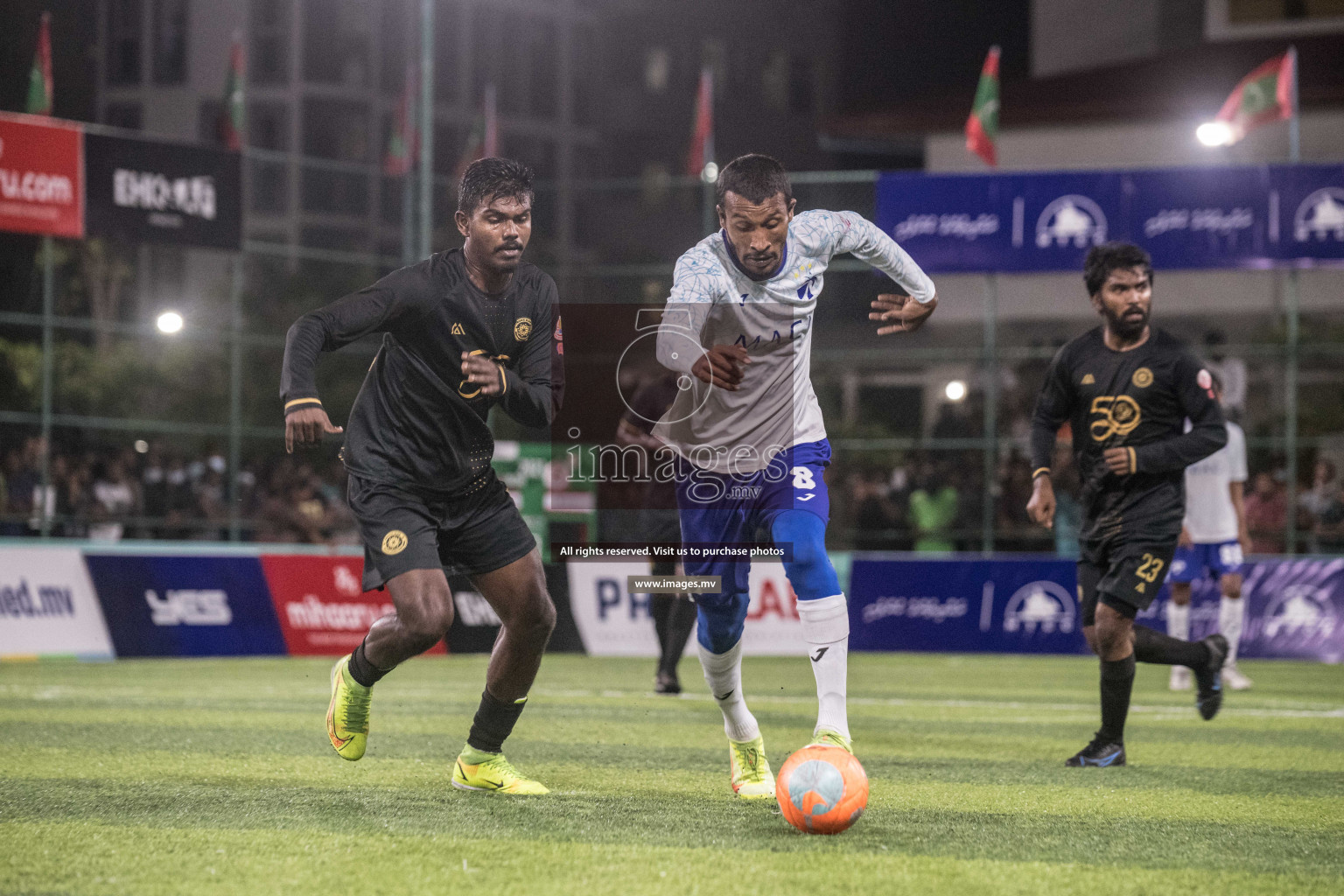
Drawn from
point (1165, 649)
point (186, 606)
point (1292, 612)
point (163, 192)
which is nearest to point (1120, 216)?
point (1292, 612)

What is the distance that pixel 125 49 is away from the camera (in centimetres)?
5478

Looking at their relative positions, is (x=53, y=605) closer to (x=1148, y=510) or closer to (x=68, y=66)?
(x=1148, y=510)

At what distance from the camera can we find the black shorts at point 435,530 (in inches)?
224

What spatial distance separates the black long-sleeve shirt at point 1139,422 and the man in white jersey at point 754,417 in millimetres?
1629

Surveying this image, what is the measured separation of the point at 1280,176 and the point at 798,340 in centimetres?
1390

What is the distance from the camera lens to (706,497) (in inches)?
232

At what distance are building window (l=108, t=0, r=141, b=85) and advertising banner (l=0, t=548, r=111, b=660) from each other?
44451 mm

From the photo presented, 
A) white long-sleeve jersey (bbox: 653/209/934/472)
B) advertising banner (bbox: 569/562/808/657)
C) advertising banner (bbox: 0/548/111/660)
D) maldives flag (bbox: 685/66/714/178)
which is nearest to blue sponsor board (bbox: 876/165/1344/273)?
maldives flag (bbox: 685/66/714/178)

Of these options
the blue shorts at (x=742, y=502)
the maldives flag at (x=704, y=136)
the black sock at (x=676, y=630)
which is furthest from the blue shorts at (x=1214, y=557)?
the maldives flag at (x=704, y=136)

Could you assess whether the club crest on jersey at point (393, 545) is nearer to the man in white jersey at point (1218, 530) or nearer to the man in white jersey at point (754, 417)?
the man in white jersey at point (754, 417)

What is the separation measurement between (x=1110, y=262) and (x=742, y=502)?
8.34ft

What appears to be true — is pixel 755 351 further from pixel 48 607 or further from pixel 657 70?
pixel 657 70

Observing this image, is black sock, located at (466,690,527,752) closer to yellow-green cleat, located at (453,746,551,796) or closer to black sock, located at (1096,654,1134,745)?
yellow-green cleat, located at (453,746,551,796)

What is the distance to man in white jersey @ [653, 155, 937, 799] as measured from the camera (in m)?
5.70
